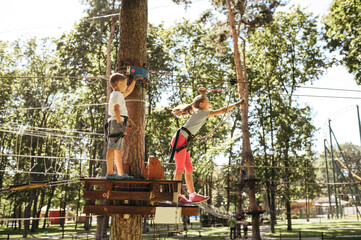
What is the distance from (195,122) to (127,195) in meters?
1.51

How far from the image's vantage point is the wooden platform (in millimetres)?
3484

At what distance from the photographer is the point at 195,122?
14.6ft

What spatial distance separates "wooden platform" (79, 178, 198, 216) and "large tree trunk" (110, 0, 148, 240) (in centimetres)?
25

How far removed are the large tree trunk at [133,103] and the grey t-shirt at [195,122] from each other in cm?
64

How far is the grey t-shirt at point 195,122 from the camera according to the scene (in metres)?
4.43

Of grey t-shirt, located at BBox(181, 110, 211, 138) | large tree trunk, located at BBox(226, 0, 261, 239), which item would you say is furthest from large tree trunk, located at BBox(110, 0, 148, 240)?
large tree trunk, located at BBox(226, 0, 261, 239)

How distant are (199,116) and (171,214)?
1519 mm

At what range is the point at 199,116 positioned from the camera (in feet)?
14.8

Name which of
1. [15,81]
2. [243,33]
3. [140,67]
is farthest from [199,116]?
[15,81]

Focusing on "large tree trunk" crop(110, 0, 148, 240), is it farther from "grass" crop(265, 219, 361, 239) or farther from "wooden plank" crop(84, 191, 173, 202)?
"grass" crop(265, 219, 361, 239)

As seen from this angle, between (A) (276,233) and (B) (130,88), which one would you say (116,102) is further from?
(A) (276,233)

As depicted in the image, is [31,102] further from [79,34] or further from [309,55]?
[309,55]

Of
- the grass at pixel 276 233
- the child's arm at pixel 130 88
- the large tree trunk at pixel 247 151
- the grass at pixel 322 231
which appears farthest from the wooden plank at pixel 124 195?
the grass at pixel 276 233

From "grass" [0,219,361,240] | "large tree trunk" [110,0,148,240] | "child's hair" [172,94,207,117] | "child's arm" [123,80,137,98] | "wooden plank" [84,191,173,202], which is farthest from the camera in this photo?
"grass" [0,219,361,240]
